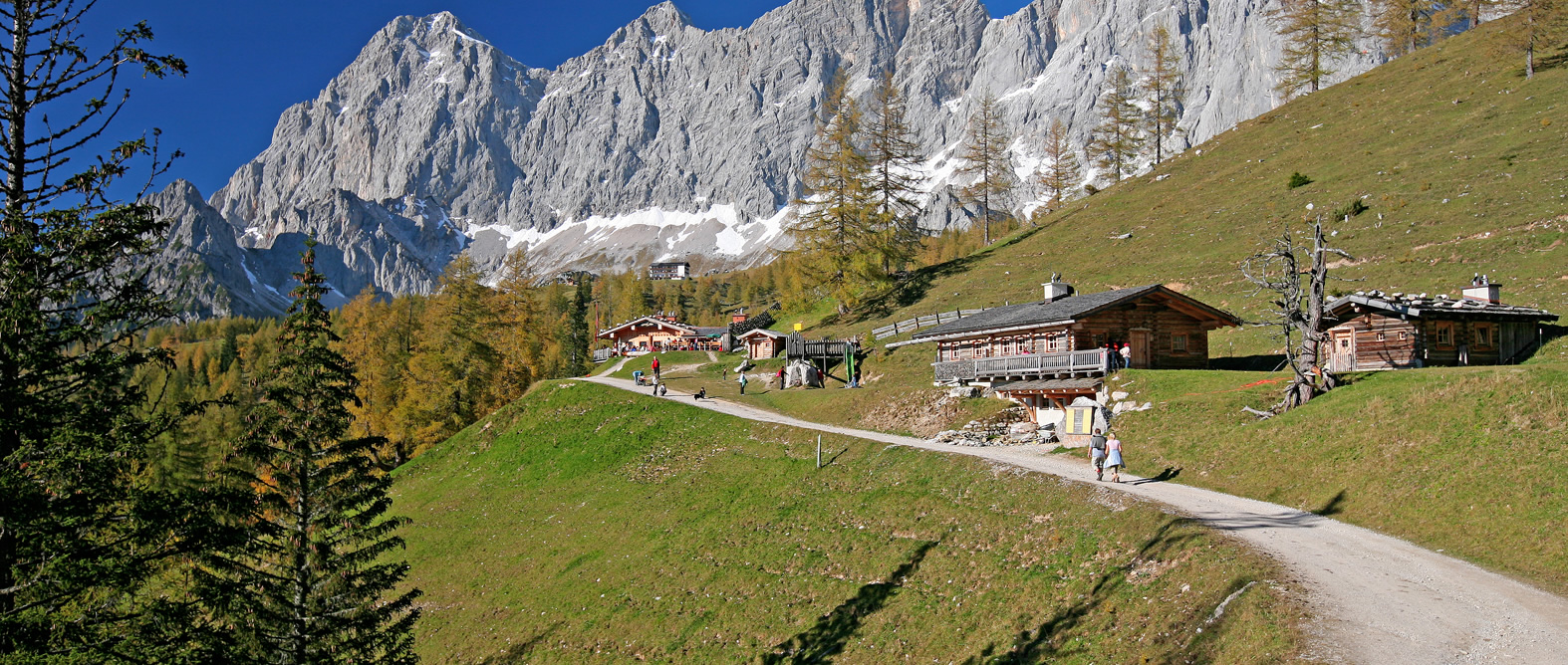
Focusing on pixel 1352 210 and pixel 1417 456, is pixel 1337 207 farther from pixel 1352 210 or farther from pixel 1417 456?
pixel 1417 456

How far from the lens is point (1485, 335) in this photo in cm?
3391

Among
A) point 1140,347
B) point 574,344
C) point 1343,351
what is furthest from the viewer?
point 574,344

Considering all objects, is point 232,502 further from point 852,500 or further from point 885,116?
point 885,116

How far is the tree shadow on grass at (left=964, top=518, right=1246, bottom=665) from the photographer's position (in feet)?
44.2

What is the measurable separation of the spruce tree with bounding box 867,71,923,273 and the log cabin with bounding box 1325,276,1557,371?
37993 mm

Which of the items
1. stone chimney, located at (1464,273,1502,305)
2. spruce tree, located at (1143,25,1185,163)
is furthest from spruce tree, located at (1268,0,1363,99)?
stone chimney, located at (1464,273,1502,305)

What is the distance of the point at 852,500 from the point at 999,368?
15425mm

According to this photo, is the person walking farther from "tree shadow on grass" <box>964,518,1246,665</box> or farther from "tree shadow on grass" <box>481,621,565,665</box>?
"tree shadow on grass" <box>481,621,565,665</box>

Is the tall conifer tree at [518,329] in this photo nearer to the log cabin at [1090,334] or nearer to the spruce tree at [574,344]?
the spruce tree at [574,344]

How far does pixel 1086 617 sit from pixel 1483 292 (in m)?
32.1

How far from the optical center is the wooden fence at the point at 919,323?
5466 centimetres

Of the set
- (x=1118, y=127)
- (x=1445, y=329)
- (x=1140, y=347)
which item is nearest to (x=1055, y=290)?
(x=1140, y=347)

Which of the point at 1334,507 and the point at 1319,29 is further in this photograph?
the point at 1319,29

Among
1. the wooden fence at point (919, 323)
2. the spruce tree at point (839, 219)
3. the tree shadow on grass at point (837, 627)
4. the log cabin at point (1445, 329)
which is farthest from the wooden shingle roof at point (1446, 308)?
the spruce tree at point (839, 219)
